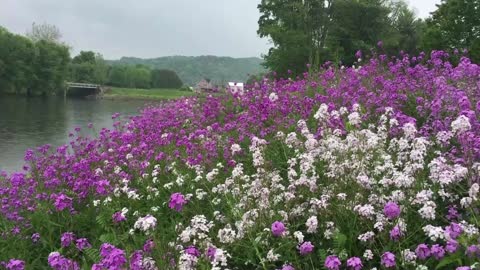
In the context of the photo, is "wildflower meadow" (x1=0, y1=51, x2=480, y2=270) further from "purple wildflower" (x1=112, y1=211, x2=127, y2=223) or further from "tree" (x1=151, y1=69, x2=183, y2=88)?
"tree" (x1=151, y1=69, x2=183, y2=88)

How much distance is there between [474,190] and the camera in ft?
11.1

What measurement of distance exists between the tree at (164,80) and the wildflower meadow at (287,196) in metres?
145

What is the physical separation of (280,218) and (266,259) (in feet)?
1.68

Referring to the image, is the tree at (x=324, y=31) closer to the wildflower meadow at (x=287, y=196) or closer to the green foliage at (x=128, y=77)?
the wildflower meadow at (x=287, y=196)

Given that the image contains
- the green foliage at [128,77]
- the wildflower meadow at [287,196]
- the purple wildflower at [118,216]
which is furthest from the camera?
the green foliage at [128,77]

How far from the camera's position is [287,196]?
171 inches

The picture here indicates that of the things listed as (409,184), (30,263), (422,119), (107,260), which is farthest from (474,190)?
(30,263)

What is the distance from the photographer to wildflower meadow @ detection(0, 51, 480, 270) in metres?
3.57

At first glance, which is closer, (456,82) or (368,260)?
(368,260)

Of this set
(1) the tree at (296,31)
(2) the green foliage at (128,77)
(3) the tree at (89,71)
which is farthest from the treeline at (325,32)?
(2) the green foliage at (128,77)

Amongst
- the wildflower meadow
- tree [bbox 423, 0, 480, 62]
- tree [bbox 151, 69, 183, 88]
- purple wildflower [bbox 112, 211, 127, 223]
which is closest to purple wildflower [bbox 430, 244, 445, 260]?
the wildflower meadow

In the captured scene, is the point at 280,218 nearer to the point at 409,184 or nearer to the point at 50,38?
the point at 409,184

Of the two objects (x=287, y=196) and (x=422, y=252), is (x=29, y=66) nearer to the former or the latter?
(x=287, y=196)

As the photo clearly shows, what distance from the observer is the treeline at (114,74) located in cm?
10956
